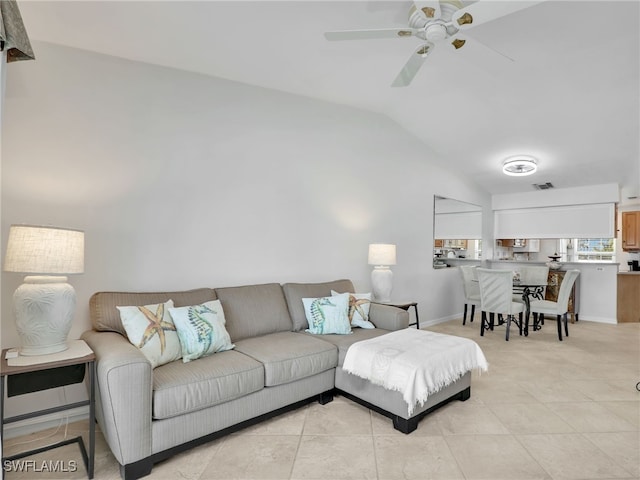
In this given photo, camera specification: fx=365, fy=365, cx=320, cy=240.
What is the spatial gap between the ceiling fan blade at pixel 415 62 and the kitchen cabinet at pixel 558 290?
4.92m

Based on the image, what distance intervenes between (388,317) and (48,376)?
2444 mm

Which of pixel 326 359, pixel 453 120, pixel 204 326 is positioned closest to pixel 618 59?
pixel 453 120

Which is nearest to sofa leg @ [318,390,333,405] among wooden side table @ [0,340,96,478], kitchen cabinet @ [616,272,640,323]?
wooden side table @ [0,340,96,478]

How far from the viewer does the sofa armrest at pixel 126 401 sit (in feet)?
5.77

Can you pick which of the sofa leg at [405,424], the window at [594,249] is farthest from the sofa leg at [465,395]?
the window at [594,249]

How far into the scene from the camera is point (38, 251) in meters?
1.85

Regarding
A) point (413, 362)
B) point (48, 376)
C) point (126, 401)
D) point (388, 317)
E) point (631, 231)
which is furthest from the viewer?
point (631, 231)

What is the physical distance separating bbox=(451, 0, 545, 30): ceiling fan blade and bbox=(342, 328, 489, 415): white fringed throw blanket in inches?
79.3

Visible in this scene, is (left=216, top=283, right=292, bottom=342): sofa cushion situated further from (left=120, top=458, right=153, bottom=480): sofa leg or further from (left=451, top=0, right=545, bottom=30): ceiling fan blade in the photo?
(left=451, top=0, right=545, bottom=30): ceiling fan blade

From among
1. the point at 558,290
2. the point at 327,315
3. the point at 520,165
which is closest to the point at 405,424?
the point at 327,315

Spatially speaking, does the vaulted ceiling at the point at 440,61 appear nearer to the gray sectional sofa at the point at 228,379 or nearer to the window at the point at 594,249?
the window at the point at 594,249

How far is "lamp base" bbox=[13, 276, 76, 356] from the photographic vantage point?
1.86 metres

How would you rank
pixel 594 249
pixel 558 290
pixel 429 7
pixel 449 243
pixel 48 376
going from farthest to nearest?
pixel 594 249
pixel 558 290
pixel 449 243
pixel 429 7
pixel 48 376

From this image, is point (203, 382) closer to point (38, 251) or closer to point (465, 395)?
point (38, 251)
